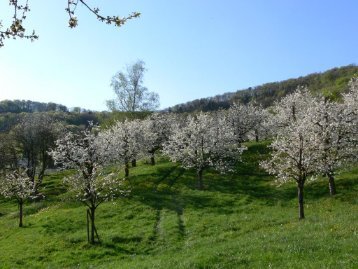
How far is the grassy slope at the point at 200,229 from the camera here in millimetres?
18750

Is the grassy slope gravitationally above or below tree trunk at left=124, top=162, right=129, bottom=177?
below

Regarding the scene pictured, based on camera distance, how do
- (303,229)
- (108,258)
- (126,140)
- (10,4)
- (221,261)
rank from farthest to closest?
(126,140)
(108,258)
(303,229)
(221,261)
(10,4)

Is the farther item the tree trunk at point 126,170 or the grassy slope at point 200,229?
the tree trunk at point 126,170

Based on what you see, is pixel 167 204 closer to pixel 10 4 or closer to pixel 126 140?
pixel 126 140

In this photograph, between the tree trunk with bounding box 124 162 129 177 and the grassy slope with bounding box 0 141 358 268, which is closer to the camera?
the grassy slope with bounding box 0 141 358 268

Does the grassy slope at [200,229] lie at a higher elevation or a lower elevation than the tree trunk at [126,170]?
lower

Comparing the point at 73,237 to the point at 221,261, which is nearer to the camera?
the point at 221,261

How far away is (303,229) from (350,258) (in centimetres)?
1092

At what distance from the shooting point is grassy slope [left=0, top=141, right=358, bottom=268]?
61.5ft

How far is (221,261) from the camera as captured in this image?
1842 cm

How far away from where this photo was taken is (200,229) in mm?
37375

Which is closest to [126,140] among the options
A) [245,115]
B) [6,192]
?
[6,192]

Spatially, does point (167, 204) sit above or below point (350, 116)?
A: below

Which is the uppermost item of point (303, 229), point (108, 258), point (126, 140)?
point (126, 140)
